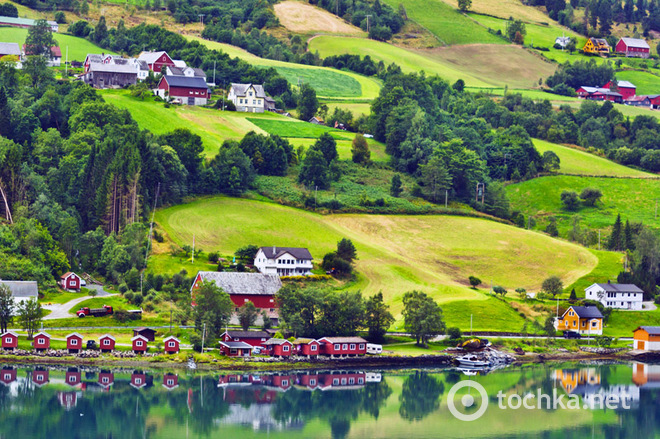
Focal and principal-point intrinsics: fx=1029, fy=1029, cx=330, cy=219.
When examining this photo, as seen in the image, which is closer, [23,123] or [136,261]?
[136,261]

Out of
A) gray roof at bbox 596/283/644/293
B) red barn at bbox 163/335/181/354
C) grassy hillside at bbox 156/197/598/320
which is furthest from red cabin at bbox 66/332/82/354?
gray roof at bbox 596/283/644/293

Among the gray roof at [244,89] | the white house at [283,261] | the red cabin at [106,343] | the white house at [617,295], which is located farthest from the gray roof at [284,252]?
the gray roof at [244,89]

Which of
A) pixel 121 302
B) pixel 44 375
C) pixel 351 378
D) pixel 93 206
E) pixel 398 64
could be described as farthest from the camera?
pixel 398 64

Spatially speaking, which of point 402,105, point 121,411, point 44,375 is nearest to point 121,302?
point 44,375

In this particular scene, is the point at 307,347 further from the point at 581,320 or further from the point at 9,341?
the point at 581,320

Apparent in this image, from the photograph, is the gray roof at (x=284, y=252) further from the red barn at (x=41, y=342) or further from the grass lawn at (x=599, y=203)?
the grass lawn at (x=599, y=203)

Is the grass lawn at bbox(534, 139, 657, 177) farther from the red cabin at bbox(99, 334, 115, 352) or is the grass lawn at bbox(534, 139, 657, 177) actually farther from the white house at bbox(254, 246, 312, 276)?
the red cabin at bbox(99, 334, 115, 352)

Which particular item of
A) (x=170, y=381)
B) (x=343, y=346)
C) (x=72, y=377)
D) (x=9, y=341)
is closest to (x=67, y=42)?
(x=9, y=341)

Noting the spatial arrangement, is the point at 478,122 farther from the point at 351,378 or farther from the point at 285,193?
the point at 351,378
